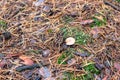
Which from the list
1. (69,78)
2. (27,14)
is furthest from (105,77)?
(27,14)

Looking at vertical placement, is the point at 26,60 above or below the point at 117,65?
above

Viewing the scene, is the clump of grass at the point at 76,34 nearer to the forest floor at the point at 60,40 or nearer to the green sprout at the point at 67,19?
the forest floor at the point at 60,40

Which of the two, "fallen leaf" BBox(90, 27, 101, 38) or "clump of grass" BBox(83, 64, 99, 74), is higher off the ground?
"fallen leaf" BBox(90, 27, 101, 38)

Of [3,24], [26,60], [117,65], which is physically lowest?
[117,65]

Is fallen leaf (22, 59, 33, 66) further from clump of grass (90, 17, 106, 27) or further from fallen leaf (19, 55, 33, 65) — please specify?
clump of grass (90, 17, 106, 27)

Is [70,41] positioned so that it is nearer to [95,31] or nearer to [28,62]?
[95,31]

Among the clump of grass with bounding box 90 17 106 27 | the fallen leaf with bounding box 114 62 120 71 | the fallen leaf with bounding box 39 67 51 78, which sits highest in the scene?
the clump of grass with bounding box 90 17 106 27

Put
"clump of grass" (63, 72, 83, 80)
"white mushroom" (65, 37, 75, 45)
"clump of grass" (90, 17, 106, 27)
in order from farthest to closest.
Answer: "clump of grass" (90, 17, 106, 27) < "white mushroom" (65, 37, 75, 45) < "clump of grass" (63, 72, 83, 80)

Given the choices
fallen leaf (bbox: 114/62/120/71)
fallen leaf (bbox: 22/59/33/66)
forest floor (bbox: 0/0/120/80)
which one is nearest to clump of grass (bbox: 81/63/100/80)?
forest floor (bbox: 0/0/120/80)

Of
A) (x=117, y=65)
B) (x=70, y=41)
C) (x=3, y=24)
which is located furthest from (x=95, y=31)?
(x=3, y=24)
